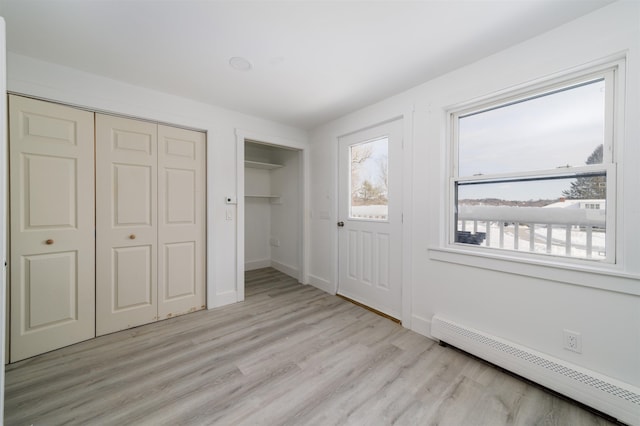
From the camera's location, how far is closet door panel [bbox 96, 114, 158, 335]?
2.18m

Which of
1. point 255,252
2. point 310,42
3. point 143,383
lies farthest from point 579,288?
point 255,252

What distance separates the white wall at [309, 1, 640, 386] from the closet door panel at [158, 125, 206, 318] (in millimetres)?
2027

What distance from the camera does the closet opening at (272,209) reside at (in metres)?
3.86

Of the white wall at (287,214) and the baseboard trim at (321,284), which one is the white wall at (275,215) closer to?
the white wall at (287,214)

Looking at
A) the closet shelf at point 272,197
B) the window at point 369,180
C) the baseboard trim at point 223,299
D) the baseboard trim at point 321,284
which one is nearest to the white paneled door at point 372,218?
the window at point 369,180

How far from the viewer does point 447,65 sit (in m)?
1.96

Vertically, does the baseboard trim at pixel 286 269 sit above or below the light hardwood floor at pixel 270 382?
above

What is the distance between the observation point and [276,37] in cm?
164

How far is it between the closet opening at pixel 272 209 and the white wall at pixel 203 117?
0.84m

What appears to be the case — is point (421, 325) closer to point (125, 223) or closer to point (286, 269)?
point (286, 269)

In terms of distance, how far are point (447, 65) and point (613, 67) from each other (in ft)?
3.14

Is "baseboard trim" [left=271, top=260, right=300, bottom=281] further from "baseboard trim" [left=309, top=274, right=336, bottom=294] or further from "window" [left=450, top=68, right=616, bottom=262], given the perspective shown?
"window" [left=450, top=68, right=616, bottom=262]

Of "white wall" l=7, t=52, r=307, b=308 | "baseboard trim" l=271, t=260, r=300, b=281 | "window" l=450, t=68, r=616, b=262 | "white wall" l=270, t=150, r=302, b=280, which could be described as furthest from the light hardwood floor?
"white wall" l=270, t=150, r=302, b=280

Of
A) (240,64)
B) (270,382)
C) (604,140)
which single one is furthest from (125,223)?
(604,140)
